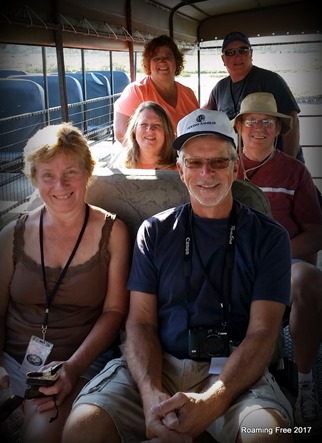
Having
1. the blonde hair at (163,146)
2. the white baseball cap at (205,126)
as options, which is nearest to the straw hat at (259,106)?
the blonde hair at (163,146)

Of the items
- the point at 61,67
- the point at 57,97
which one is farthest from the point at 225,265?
the point at 57,97

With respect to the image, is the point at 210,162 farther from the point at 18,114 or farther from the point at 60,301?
the point at 18,114

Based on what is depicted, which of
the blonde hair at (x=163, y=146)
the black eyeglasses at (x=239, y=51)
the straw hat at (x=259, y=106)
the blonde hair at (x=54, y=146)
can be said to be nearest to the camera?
the blonde hair at (x=54, y=146)

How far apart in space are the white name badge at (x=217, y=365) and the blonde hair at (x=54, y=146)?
0.91m

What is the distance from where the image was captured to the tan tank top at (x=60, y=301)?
2029 mm

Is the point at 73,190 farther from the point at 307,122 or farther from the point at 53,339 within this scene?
the point at 307,122

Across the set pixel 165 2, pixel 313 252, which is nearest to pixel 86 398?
pixel 313 252

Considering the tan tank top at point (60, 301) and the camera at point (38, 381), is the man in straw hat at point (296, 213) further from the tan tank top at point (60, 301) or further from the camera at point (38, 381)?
the camera at point (38, 381)

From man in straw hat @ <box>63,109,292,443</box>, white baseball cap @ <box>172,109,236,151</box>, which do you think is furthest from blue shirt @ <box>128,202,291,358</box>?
white baseball cap @ <box>172,109,236,151</box>

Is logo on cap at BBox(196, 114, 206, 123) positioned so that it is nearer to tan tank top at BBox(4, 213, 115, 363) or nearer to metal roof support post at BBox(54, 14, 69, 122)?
tan tank top at BBox(4, 213, 115, 363)

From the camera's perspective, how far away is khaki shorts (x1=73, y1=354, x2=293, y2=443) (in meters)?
1.62

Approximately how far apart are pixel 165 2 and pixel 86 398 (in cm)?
411

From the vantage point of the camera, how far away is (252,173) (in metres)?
2.72

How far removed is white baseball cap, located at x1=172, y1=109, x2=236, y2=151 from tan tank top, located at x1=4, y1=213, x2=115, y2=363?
1.62 feet
